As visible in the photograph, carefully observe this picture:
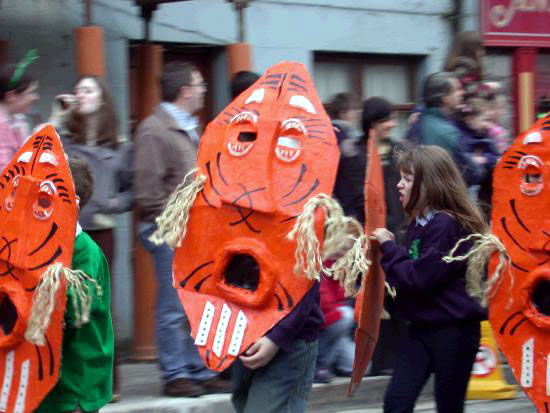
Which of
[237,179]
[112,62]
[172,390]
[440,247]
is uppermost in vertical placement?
[112,62]

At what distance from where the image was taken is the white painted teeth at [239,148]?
13.9ft

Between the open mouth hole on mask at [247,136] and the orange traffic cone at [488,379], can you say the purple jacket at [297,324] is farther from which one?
the orange traffic cone at [488,379]

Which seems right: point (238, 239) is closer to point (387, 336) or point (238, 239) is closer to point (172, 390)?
point (172, 390)

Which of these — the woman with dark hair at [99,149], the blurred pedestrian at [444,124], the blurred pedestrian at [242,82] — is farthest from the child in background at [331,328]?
the woman with dark hair at [99,149]

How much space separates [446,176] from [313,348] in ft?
3.50

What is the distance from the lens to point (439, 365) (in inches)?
193

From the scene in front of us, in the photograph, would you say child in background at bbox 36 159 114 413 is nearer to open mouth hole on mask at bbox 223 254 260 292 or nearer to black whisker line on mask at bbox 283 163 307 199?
open mouth hole on mask at bbox 223 254 260 292

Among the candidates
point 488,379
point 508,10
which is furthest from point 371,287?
point 508,10

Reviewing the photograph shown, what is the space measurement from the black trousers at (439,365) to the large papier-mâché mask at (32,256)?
157 cm

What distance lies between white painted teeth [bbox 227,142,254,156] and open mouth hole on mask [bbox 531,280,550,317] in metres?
1.35

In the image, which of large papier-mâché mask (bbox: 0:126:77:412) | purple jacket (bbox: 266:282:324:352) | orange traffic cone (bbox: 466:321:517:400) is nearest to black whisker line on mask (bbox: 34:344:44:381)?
large papier-mâché mask (bbox: 0:126:77:412)

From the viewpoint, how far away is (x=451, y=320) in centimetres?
487

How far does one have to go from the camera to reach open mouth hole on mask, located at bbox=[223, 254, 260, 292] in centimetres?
422

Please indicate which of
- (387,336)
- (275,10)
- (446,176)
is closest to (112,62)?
(275,10)
